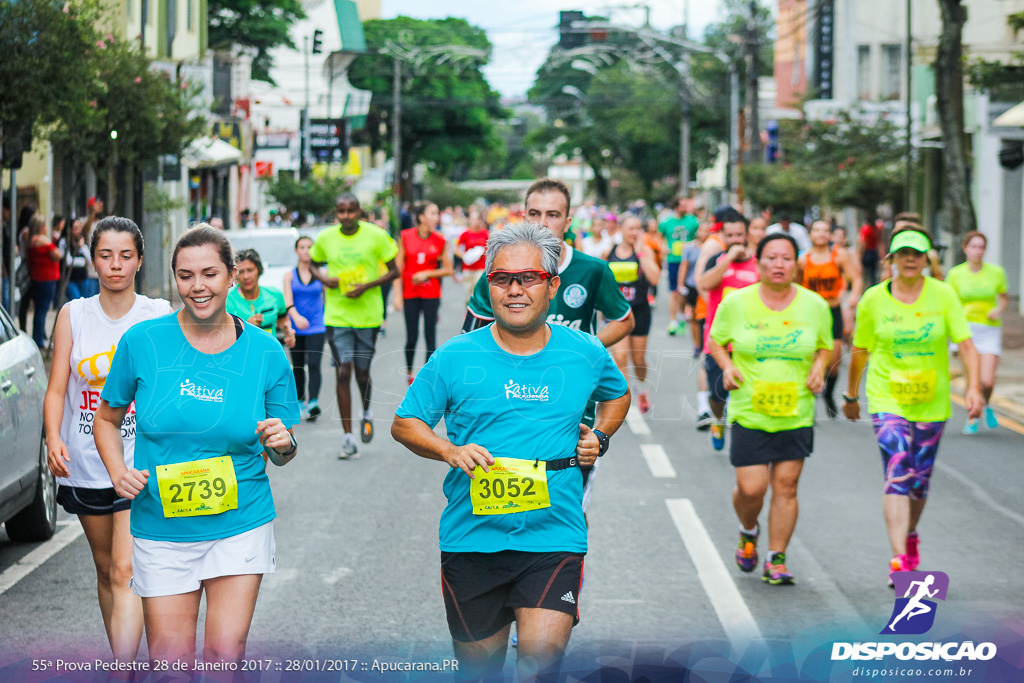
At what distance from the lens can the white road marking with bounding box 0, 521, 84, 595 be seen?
671cm

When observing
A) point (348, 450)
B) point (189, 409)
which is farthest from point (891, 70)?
point (189, 409)

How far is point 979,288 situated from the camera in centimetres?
1183

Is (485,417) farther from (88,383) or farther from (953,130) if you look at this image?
(953,130)

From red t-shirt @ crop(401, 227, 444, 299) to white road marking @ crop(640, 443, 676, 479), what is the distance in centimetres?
277

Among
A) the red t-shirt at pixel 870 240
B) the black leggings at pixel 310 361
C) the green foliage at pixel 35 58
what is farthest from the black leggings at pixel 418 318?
the red t-shirt at pixel 870 240

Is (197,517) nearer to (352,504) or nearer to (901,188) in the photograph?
(352,504)

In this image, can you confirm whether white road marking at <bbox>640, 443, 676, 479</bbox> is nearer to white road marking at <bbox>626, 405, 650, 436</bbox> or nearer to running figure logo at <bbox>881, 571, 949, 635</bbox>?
white road marking at <bbox>626, 405, 650, 436</bbox>

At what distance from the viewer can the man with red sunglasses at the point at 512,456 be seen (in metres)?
3.80

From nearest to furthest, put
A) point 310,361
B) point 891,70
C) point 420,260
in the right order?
point 310,361
point 420,260
point 891,70

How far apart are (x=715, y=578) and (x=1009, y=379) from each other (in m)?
10.1

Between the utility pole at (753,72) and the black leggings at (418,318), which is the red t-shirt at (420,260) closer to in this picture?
the black leggings at (418,318)

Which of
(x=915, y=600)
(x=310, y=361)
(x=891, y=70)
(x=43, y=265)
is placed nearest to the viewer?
(x=915, y=600)

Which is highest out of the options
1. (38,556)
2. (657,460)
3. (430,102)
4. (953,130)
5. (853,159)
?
(430,102)

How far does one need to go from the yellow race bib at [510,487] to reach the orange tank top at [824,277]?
8.34 metres
